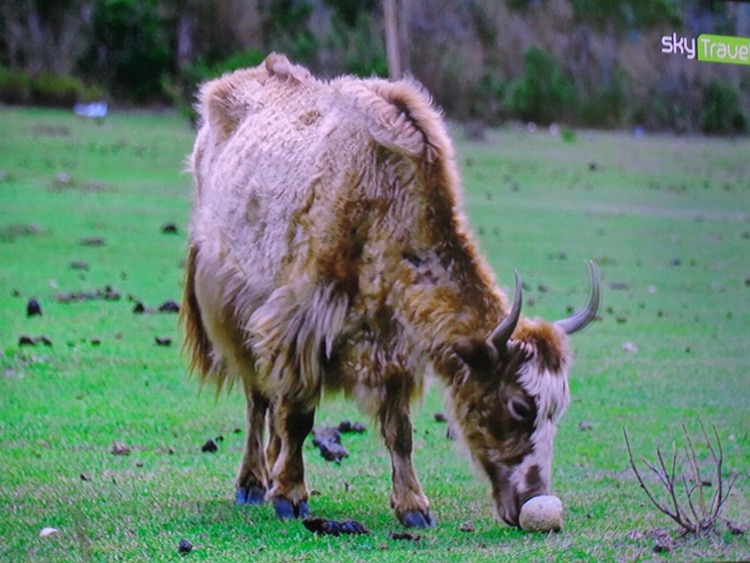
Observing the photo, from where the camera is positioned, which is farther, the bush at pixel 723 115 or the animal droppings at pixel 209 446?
the bush at pixel 723 115

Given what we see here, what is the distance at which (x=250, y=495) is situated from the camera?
4.39 m

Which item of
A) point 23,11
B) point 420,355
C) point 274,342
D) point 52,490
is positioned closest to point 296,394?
point 274,342

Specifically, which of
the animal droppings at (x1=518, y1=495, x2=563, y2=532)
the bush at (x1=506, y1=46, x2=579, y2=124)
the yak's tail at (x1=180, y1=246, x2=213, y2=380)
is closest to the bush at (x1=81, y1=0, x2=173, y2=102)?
the yak's tail at (x1=180, y1=246, x2=213, y2=380)

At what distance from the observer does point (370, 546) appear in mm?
3848

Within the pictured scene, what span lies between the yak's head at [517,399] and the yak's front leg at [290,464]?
55cm

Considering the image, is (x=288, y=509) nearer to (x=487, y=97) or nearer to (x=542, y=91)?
(x=487, y=97)

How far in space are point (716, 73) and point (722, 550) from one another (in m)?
2.10

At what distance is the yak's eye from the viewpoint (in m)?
3.95

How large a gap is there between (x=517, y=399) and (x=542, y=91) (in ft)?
7.41

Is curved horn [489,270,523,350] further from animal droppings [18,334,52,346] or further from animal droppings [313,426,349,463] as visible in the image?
animal droppings [18,334,52,346]

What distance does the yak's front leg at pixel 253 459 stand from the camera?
4.39 metres

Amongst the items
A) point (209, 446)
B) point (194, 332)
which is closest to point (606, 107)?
point (194, 332)

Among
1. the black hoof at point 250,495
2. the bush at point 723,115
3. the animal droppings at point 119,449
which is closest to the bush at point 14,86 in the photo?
the animal droppings at point 119,449

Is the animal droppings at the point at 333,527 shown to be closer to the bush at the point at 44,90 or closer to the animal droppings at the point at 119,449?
the animal droppings at the point at 119,449
